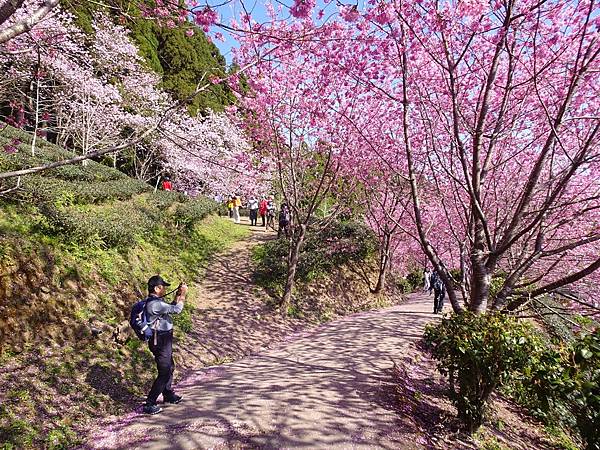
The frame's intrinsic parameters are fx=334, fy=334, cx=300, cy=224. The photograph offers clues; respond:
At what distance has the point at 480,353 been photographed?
3492mm

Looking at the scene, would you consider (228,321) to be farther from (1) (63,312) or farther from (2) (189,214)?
(2) (189,214)

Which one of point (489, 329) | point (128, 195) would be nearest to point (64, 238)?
point (128, 195)

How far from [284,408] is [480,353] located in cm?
229

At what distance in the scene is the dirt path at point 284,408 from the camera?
3.41 metres

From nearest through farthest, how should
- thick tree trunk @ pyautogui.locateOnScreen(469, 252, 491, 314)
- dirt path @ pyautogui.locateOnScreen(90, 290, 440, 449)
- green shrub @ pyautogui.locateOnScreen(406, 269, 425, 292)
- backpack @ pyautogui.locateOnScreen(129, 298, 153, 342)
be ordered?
dirt path @ pyautogui.locateOnScreen(90, 290, 440, 449) < backpack @ pyautogui.locateOnScreen(129, 298, 153, 342) < thick tree trunk @ pyautogui.locateOnScreen(469, 252, 491, 314) < green shrub @ pyautogui.locateOnScreen(406, 269, 425, 292)

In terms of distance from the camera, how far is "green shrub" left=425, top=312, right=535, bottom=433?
3.29 meters

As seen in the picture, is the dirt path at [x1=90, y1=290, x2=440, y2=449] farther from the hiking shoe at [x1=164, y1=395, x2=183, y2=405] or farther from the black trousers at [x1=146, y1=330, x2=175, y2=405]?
the black trousers at [x1=146, y1=330, x2=175, y2=405]

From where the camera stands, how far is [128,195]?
11492 mm

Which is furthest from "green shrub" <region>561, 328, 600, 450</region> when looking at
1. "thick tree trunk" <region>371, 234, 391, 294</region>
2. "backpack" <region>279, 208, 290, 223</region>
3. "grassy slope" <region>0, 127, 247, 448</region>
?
"backpack" <region>279, 208, 290, 223</region>

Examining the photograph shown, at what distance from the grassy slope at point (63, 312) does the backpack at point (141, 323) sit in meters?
1.24

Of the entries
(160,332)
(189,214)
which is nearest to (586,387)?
(160,332)

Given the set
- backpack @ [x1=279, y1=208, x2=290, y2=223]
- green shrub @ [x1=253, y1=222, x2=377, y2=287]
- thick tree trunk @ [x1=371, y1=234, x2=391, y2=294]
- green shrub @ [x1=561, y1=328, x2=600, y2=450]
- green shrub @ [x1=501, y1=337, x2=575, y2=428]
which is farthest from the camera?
backpack @ [x1=279, y1=208, x2=290, y2=223]

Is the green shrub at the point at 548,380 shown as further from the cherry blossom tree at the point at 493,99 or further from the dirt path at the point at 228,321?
the dirt path at the point at 228,321

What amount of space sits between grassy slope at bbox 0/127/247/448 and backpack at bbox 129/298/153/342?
4.06ft
